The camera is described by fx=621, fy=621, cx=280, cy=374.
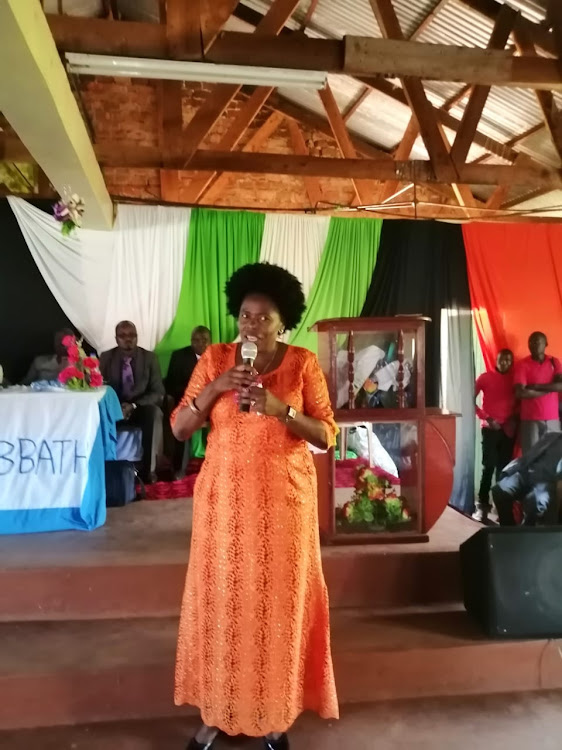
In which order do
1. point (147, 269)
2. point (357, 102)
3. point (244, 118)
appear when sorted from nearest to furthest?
point (147, 269) → point (244, 118) → point (357, 102)

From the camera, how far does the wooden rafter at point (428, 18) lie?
4.61 m

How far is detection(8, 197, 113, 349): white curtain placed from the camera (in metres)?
5.19

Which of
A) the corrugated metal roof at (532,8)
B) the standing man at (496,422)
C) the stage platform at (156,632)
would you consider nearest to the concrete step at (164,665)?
the stage platform at (156,632)

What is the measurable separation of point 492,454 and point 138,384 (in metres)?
2.88

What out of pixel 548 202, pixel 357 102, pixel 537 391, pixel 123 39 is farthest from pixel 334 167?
pixel 548 202

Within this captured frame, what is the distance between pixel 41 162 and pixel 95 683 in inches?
117

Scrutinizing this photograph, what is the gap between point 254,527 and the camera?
175 centimetres

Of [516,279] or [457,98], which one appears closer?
[516,279]

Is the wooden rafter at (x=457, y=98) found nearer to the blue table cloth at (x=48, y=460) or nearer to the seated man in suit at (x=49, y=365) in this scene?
the seated man in suit at (x=49, y=365)

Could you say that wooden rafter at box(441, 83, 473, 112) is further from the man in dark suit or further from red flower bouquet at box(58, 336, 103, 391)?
red flower bouquet at box(58, 336, 103, 391)

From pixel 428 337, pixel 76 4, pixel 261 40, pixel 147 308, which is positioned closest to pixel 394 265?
pixel 428 337

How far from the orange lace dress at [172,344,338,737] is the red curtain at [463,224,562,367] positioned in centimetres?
406

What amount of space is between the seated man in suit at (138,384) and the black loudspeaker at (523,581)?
2642 mm

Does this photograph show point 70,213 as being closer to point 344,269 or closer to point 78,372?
point 78,372
